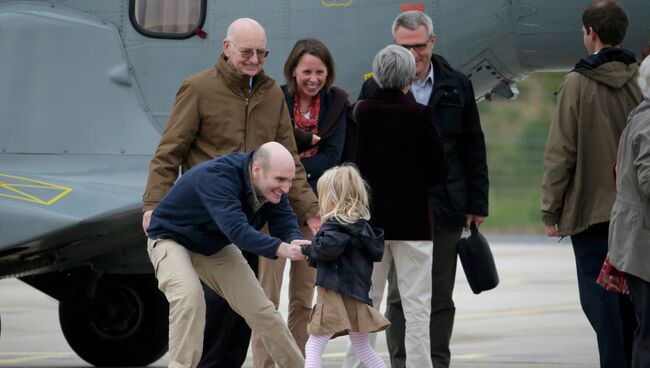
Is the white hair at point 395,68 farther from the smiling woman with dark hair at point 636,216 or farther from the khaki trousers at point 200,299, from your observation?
the smiling woman with dark hair at point 636,216

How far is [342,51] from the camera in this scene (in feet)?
32.6

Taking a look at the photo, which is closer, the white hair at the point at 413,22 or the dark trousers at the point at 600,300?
the dark trousers at the point at 600,300

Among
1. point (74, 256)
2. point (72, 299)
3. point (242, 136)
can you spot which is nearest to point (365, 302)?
point (242, 136)

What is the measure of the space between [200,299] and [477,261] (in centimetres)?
209

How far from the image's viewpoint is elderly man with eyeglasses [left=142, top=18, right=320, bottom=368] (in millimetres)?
7902

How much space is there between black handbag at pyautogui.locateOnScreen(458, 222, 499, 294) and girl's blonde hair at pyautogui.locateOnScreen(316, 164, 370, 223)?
57.1 inches

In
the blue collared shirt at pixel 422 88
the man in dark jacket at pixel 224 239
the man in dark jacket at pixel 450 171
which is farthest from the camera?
the blue collared shirt at pixel 422 88

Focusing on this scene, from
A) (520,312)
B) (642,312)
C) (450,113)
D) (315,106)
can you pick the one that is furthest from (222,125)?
(520,312)

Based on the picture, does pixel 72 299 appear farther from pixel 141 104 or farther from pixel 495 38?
pixel 495 38

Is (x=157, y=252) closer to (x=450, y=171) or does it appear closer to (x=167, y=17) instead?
(x=450, y=171)

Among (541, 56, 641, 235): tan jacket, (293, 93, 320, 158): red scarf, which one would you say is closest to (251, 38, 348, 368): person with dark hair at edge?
(293, 93, 320, 158): red scarf

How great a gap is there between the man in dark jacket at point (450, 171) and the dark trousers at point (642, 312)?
1747 millimetres

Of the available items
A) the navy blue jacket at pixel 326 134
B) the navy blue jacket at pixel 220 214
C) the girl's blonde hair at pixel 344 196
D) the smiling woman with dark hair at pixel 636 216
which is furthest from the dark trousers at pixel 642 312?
the navy blue jacket at pixel 326 134

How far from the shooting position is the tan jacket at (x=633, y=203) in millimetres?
6887
